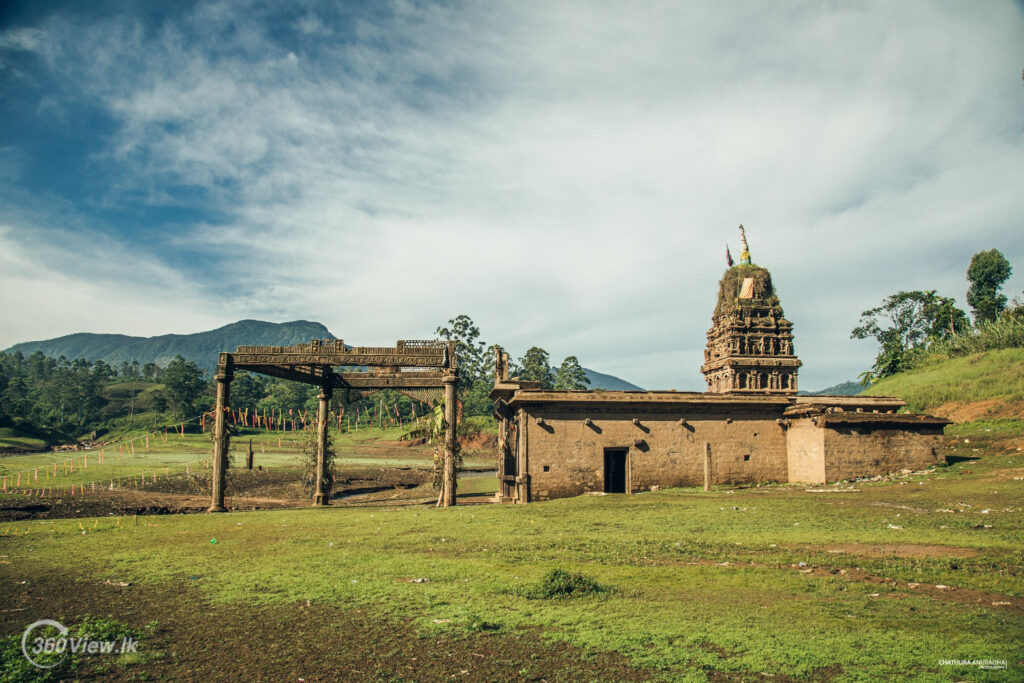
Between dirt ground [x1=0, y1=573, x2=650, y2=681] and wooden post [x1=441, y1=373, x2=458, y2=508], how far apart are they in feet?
38.4

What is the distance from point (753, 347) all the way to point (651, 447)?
83.4 ft

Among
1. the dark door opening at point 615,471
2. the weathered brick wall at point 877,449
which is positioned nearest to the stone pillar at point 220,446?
the dark door opening at point 615,471

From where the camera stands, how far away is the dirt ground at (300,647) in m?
5.50

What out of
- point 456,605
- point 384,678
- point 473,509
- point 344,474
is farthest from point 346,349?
point 344,474

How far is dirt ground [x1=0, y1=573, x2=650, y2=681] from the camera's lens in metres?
5.50

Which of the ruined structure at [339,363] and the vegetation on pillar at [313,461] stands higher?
the ruined structure at [339,363]

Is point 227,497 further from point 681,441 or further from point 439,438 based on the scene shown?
point 681,441

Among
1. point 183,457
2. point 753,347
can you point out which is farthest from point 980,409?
point 183,457

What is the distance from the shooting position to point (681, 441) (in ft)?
76.1

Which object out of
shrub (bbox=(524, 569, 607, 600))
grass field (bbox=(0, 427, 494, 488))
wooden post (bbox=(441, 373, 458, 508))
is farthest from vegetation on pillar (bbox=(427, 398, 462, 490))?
shrub (bbox=(524, 569, 607, 600))

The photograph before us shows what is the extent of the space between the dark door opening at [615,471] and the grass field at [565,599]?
8050 millimetres

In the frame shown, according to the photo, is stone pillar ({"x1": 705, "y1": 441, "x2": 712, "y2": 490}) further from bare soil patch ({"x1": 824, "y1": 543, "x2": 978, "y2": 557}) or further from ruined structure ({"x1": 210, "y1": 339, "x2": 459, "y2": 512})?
bare soil patch ({"x1": 824, "y1": 543, "x2": 978, "y2": 557})

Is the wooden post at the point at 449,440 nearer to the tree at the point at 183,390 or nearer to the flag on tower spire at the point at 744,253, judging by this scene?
the flag on tower spire at the point at 744,253

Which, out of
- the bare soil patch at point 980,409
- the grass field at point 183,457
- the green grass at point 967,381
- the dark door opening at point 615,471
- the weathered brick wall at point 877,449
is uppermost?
the green grass at point 967,381
